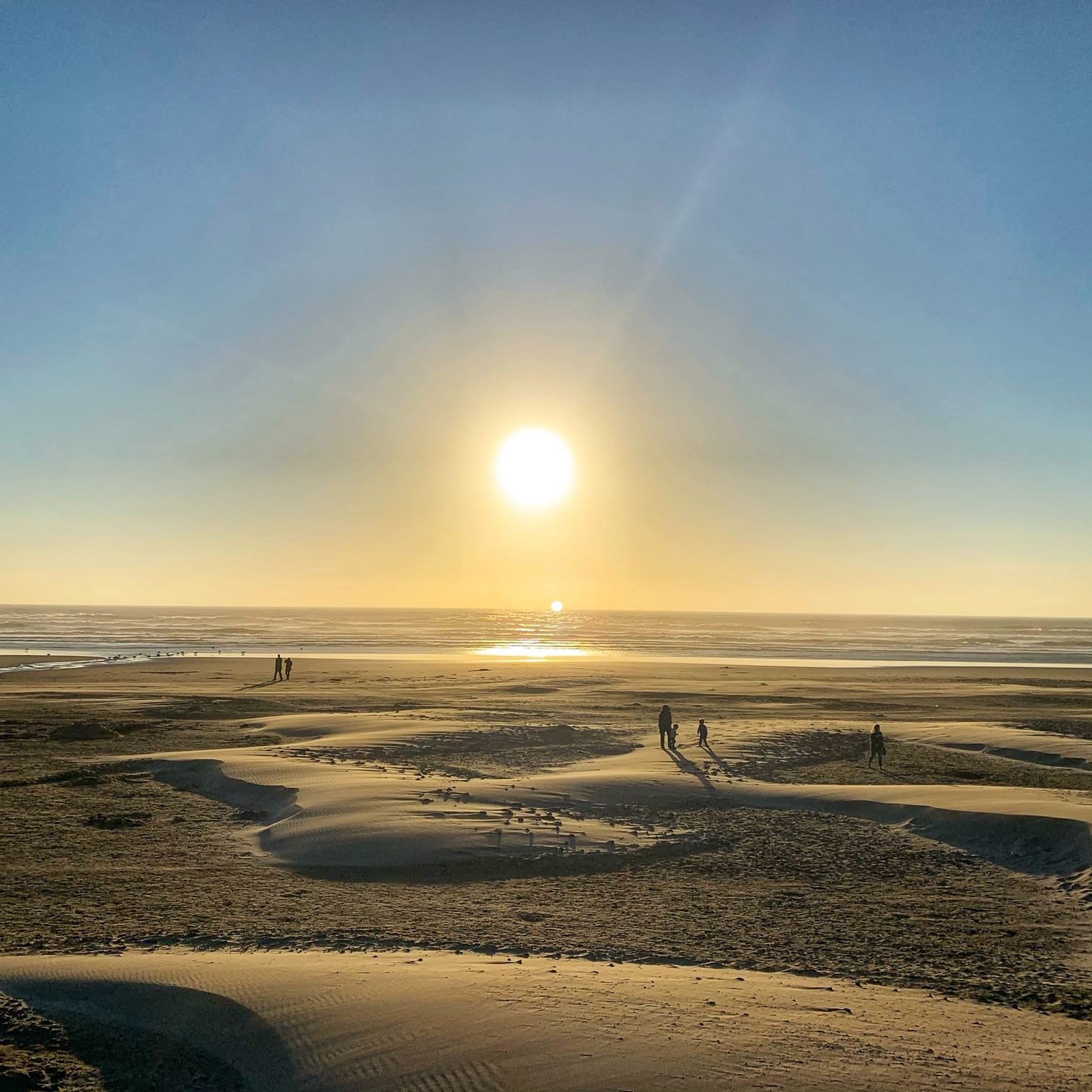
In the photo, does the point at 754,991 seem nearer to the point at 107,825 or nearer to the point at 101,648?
the point at 107,825

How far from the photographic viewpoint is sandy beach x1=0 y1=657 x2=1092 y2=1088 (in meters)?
6.71

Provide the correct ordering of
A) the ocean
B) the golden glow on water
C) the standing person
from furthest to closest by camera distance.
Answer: the ocean, the golden glow on water, the standing person

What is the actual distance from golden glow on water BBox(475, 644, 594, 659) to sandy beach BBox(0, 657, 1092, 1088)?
47.9 metres

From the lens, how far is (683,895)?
11.5 metres

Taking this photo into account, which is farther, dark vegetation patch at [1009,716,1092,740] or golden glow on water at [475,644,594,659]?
golden glow on water at [475,644,594,659]

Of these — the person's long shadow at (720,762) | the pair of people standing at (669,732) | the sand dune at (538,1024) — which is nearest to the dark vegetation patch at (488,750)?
the pair of people standing at (669,732)

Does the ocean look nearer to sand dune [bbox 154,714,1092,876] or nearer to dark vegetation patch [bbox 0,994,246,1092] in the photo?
sand dune [bbox 154,714,1092,876]

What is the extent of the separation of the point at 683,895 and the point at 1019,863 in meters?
5.80

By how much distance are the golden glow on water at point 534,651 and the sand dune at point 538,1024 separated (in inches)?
2495

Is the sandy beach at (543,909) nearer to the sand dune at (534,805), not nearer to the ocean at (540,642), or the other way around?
the sand dune at (534,805)

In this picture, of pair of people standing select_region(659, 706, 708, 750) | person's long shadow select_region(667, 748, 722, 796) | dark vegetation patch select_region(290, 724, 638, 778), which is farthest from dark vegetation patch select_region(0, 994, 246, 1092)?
pair of people standing select_region(659, 706, 708, 750)

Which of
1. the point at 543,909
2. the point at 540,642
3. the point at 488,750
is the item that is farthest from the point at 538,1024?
the point at 540,642

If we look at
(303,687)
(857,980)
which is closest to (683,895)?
(857,980)

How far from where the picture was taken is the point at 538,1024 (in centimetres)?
703
